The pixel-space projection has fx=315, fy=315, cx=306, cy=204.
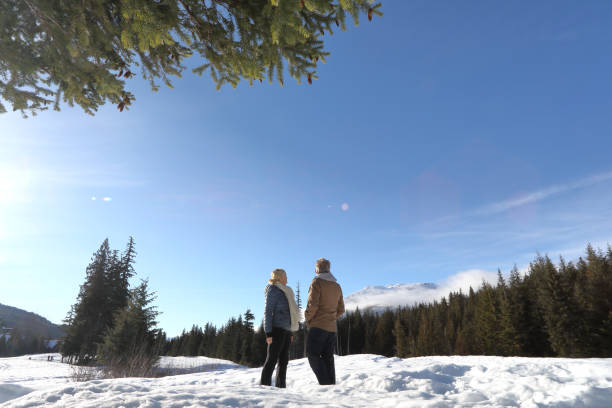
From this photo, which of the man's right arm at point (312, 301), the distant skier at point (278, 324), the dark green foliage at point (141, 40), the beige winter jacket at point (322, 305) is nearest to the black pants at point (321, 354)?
the beige winter jacket at point (322, 305)

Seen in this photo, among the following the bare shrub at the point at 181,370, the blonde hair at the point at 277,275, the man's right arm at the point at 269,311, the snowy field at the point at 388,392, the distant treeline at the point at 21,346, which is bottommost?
the distant treeline at the point at 21,346

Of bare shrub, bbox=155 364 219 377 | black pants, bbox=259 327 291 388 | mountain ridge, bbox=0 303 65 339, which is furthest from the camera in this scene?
mountain ridge, bbox=0 303 65 339

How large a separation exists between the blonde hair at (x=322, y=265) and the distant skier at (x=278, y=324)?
1.88 feet

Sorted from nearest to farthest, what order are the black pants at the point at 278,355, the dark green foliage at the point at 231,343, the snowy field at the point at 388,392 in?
the snowy field at the point at 388,392
the black pants at the point at 278,355
the dark green foliage at the point at 231,343

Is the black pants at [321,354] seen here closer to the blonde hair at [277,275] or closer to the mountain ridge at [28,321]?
the blonde hair at [277,275]

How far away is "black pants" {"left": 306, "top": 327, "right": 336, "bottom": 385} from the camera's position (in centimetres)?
479

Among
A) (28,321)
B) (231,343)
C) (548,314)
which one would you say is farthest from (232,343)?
(28,321)

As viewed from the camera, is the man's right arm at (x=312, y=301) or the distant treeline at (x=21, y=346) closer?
the man's right arm at (x=312, y=301)

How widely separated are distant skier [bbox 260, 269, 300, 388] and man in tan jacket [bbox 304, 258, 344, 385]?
283mm

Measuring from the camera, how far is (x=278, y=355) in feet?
15.8

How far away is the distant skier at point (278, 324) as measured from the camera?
4.74m

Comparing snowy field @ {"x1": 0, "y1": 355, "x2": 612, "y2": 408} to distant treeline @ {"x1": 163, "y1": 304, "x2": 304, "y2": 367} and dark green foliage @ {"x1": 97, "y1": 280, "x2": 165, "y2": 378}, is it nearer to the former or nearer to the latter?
dark green foliage @ {"x1": 97, "y1": 280, "x2": 165, "y2": 378}

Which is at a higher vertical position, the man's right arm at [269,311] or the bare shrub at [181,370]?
the man's right arm at [269,311]

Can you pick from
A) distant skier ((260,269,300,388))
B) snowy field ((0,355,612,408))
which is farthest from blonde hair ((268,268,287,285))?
snowy field ((0,355,612,408))
